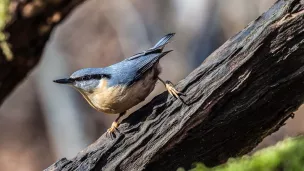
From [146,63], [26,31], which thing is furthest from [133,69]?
[26,31]

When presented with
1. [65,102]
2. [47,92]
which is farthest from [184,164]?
[47,92]

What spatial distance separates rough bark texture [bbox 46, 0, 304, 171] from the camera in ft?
→ 6.23

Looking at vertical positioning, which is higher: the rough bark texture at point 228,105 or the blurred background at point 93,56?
the blurred background at point 93,56

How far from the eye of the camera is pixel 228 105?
1.96m

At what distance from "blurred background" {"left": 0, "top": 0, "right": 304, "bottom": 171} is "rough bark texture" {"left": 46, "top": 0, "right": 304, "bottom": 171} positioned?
401 cm

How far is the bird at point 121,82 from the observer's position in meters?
2.42

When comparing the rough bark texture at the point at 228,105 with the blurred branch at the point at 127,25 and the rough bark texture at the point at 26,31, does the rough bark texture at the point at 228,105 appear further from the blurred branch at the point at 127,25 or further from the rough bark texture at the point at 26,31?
the blurred branch at the point at 127,25

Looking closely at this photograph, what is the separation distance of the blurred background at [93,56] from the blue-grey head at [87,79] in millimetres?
3524

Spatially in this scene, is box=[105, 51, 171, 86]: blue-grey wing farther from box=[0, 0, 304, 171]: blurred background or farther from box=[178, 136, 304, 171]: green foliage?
box=[0, 0, 304, 171]: blurred background

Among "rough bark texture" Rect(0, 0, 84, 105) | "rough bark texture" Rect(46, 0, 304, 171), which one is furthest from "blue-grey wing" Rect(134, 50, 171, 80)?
"rough bark texture" Rect(0, 0, 84, 105)

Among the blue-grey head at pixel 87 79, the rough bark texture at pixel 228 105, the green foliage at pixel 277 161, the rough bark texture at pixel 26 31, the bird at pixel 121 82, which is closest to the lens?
the green foliage at pixel 277 161

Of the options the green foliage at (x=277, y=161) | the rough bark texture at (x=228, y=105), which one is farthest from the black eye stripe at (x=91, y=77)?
the green foliage at (x=277, y=161)

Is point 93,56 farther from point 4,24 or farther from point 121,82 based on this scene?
point 121,82

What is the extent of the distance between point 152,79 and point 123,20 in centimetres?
520
